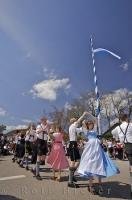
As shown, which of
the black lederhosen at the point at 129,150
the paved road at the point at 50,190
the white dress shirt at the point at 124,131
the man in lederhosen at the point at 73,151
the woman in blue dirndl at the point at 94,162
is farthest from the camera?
the man in lederhosen at the point at 73,151

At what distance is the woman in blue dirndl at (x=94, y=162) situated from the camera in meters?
9.47

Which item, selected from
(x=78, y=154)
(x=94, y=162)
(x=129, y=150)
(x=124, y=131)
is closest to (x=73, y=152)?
(x=78, y=154)

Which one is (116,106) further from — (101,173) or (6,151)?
(101,173)

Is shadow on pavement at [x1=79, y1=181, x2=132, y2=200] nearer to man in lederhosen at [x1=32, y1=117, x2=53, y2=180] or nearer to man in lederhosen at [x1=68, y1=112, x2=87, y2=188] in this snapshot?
man in lederhosen at [x1=68, y1=112, x2=87, y2=188]

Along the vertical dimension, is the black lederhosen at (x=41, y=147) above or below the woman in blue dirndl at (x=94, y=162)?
above

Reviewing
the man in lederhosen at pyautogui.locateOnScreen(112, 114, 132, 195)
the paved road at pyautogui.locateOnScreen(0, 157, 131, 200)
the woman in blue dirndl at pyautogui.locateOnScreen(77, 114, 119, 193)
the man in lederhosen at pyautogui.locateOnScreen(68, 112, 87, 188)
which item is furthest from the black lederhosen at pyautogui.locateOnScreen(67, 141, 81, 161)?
the man in lederhosen at pyautogui.locateOnScreen(112, 114, 132, 195)

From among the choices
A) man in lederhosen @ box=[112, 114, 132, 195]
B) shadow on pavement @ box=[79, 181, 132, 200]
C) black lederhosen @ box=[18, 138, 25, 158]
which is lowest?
shadow on pavement @ box=[79, 181, 132, 200]

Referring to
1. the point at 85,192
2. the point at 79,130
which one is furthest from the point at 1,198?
the point at 79,130

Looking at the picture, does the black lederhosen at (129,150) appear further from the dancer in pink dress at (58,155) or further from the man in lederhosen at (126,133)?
the dancer in pink dress at (58,155)

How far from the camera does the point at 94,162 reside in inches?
376

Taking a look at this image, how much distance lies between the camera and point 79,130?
10750 millimetres

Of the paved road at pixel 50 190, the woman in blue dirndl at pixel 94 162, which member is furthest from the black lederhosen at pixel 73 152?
the woman in blue dirndl at pixel 94 162

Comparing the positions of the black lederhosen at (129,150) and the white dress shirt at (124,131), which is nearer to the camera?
the black lederhosen at (129,150)

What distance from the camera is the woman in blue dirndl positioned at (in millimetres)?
9469
